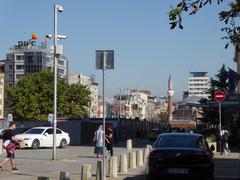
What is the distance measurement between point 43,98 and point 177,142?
7528cm

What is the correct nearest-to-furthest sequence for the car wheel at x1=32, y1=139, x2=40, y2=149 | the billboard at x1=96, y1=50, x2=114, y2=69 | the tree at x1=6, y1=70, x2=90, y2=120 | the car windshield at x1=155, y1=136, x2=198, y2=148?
1. the car windshield at x1=155, y1=136, x2=198, y2=148
2. the billboard at x1=96, y1=50, x2=114, y2=69
3. the car wheel at x1=32, y1=139, x2=40, y2=149
4. the tree at x1=6, y1=70, x2=90, y2=120

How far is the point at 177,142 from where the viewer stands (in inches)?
595

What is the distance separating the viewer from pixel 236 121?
45.4 meters

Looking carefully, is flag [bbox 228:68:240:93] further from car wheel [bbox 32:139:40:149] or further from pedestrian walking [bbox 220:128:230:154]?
car wheel [bbox 32:139:40:149]

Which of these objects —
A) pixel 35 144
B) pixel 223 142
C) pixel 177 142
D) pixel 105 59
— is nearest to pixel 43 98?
pixel 35 144

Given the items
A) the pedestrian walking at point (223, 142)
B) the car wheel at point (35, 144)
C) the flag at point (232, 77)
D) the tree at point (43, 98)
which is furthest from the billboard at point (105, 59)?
the tree at point (43, 98)

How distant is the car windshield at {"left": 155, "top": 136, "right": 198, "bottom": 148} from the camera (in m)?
14.9

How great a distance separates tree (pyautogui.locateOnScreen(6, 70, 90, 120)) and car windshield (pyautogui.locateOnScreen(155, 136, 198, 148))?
237 ft

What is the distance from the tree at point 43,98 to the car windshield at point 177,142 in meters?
72.1

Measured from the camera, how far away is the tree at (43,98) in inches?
3465

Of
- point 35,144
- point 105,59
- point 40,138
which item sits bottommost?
point 35,144

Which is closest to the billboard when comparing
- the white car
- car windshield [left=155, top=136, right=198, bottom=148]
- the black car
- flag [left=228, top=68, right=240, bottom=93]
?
car windshield [left=155, top=136, right=198, bottom=148]

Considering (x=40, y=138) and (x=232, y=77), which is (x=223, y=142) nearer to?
(x=40, y=138)

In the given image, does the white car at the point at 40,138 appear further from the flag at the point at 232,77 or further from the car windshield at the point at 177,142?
the car windshield at the point at 177,142
